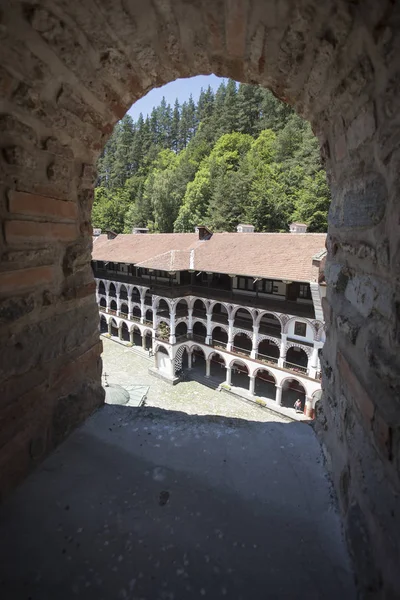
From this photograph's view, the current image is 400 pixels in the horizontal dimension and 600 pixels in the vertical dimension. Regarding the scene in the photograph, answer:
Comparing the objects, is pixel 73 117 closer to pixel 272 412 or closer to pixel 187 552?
pixel 187 552

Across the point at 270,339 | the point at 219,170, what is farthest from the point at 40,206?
the point at 219,170

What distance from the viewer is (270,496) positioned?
58.2 inches

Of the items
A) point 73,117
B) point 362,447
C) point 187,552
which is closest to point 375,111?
point 362,447

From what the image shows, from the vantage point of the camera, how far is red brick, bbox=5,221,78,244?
1414 millimetres

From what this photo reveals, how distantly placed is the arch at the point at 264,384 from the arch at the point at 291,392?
0.62 metres

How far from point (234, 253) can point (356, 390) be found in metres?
15.9

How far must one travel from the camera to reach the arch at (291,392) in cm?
1598

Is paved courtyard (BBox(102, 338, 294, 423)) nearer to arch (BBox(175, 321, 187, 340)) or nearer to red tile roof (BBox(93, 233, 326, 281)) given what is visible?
arch (BBox(175, 321, 187, 340))

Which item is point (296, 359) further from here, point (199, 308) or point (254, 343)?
point (199, 308)

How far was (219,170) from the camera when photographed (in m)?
29.6

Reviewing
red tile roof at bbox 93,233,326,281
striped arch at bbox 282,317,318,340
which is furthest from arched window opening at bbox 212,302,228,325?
striped arch at bbox 282,317,318,340

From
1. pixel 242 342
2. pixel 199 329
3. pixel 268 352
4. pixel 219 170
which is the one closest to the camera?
pixel 268 352

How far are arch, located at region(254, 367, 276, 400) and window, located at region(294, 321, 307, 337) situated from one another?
278 centimetres

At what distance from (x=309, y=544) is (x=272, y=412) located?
15050 mm
